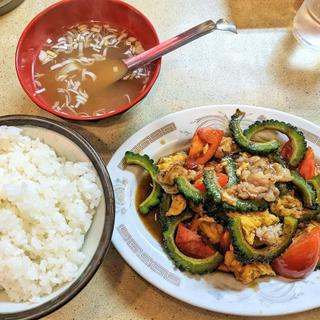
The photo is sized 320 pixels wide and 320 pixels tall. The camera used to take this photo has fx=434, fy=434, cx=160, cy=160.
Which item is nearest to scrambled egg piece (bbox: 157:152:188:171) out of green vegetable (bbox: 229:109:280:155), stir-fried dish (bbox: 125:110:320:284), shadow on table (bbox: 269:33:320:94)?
stir-fried dish (bbox: 125:110:320:284)

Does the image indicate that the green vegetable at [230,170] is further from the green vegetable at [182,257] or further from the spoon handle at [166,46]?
the spoon handle at [166,46]

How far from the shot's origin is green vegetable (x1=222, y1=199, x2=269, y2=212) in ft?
5.30

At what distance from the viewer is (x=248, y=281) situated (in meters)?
1.63

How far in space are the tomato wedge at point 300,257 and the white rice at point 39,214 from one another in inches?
29.3

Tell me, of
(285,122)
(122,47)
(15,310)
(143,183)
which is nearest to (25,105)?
(122,47)

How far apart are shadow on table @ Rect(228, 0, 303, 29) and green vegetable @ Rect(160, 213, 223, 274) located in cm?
119

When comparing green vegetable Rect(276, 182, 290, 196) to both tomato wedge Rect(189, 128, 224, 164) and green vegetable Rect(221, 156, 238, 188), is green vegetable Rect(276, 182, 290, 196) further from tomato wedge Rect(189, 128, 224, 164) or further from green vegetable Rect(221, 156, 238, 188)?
tomato wedge Rect(189, 128, 224, 164)

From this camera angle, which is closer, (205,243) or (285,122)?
(205,243)

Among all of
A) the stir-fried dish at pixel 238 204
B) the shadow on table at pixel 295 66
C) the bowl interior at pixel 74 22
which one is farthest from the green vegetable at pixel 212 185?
the shadow on table at pixel 295 66

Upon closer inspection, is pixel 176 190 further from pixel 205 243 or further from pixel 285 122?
pixel 285 122

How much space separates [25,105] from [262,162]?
1.15m

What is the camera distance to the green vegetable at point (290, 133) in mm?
1817

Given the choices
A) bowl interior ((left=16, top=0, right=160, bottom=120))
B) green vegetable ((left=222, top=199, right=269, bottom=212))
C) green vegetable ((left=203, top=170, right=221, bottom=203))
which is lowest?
green vegetable ((left=222, top=199, right=269, bottom=212))

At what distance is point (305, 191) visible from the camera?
67.2 inches
